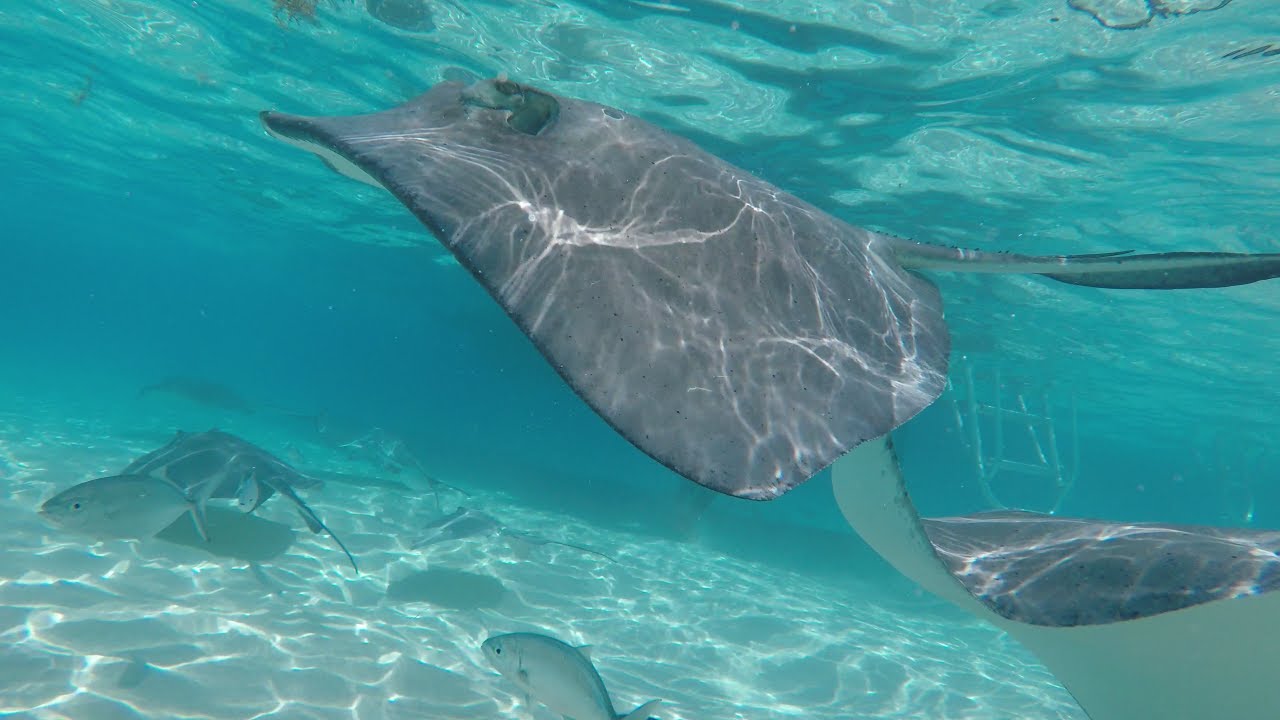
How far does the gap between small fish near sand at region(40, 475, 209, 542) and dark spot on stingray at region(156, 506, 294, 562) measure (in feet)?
11.5

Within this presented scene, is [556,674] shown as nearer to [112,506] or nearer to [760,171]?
[112,506]

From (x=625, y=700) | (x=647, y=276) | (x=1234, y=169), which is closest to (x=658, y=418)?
(x=647, y=276)

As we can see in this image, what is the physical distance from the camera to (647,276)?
8.20 feet

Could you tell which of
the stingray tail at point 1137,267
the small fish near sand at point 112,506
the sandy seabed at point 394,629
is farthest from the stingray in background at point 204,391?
the stingray tail at point 1137,267

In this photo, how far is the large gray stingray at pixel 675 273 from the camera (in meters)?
2.06

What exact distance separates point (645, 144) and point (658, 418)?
1827 millimetres

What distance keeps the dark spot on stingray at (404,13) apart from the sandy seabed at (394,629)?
32.4 feet

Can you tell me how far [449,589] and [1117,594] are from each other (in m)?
10.2

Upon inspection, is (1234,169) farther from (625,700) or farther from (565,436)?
(565,436)

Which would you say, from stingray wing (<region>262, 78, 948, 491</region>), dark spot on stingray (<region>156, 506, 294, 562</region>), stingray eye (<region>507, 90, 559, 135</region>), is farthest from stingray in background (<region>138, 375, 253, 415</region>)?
stingray eye (<region>507, 90, 559, 135</region>)

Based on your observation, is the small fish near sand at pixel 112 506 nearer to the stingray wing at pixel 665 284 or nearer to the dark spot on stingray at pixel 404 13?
the stingray wing at pixel 665 284

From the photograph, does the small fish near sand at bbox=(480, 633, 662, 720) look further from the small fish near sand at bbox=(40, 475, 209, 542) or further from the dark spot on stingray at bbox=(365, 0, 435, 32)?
the dark spot on stingray at bbox=(365, 0, 435, 32)

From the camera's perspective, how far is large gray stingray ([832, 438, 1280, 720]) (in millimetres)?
2457

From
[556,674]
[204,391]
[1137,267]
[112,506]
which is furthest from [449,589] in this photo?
[204,391]
